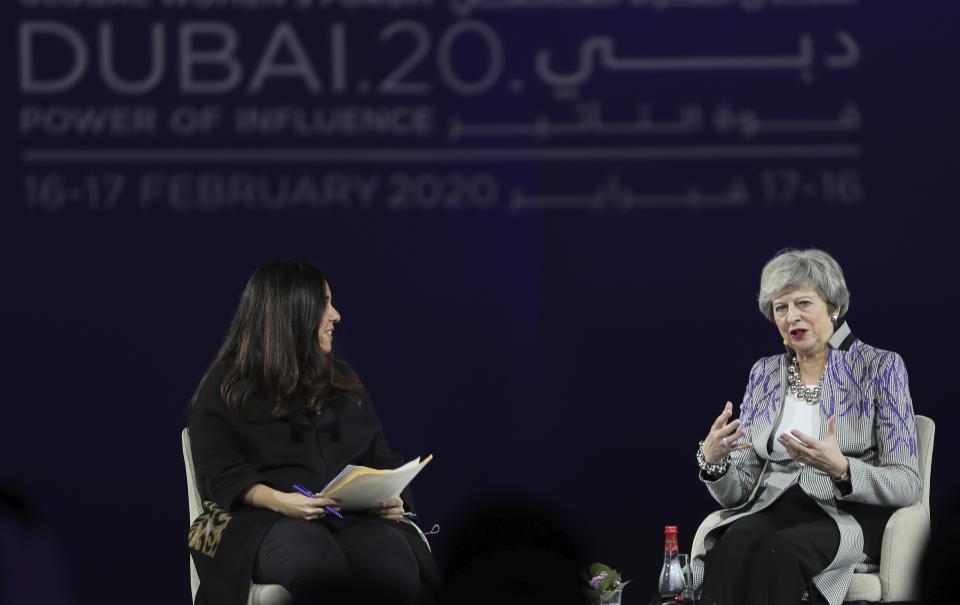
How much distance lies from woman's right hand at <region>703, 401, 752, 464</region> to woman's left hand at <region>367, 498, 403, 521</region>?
830mm

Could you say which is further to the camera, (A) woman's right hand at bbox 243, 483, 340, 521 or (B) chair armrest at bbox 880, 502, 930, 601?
(B) chair armrest at bbox 880, 502, 930, 601

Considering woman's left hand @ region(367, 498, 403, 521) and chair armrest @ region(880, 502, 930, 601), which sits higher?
woman's left hand @ region(367, 498, 403, 521)

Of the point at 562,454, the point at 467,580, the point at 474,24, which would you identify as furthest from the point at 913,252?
the point at 467,580

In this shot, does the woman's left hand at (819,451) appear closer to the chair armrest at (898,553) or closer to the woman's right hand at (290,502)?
the chair armrest at (898,553)

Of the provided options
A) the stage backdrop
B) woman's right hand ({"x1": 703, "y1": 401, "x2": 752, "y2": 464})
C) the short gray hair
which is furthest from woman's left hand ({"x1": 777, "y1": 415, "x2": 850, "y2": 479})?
the stage backdrop

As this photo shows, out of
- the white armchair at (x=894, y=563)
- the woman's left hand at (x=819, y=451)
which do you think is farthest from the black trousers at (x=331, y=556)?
the white armchair at (x=894, y=563)

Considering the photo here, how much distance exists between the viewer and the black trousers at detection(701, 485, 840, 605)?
11.5 feet

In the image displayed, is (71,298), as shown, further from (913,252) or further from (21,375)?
(913,252)

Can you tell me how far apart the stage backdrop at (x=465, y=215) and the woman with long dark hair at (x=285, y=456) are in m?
1.21

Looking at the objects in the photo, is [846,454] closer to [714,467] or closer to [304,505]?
[714,467]

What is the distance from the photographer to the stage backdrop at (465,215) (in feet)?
15.9

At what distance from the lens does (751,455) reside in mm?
3857

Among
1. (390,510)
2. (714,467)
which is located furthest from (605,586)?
(390,510)

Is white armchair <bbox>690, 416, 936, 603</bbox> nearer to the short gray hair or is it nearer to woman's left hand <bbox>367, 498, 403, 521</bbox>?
the short gray hair
